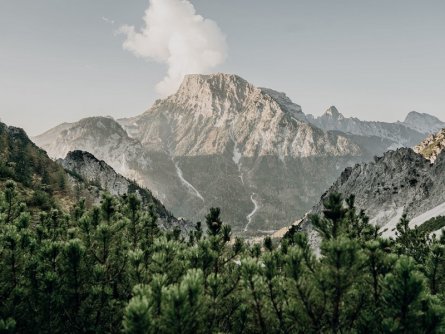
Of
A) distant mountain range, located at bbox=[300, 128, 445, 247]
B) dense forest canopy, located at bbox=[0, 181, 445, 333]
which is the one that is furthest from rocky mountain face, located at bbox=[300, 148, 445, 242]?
dense forest canopy, located at bbox=[0, 181, 445, 333]

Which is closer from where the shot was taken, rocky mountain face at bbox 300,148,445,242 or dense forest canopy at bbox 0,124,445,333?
dense forest canopy at bbox 0,124,445,333

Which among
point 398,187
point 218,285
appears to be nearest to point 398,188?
point 398,187

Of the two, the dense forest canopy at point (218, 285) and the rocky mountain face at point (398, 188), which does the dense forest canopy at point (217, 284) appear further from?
the rocky mountain face at point (398, 188)

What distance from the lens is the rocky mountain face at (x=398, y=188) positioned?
336 feet

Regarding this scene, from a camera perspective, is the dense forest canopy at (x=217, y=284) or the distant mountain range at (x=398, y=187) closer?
the dense forest canopy at (x=217, y=284)

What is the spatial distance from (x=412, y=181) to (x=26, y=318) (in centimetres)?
12645

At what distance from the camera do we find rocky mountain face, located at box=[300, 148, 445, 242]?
336 ft

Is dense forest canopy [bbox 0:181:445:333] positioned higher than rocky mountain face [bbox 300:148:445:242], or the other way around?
rocky mountain face [bbox 300:148:445:242]

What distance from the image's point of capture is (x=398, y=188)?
397 feet

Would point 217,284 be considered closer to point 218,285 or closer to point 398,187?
point 218,285

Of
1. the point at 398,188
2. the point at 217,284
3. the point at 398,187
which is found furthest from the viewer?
the point at 398,187

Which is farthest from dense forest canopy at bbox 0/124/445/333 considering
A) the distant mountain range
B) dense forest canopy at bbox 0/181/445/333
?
the distant mountain range

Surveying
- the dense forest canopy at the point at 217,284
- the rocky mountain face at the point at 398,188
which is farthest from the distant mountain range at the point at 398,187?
the dense forest canopy at the point at 217,284

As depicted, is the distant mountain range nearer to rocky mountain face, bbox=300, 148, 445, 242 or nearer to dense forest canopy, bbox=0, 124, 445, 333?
rocky mountain face, bbox=300, 148, 445, 242
